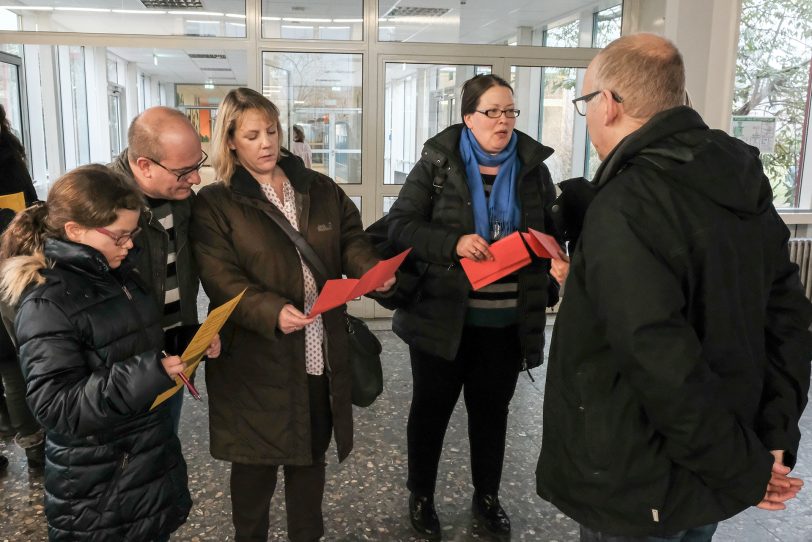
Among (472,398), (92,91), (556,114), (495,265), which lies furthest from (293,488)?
(92,91)

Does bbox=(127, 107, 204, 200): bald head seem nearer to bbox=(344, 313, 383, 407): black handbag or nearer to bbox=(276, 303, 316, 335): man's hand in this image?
bbox=(276, 303, 316, 335): man's hand

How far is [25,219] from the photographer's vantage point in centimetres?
160

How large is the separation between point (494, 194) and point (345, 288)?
34.4 inches

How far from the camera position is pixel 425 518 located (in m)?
2.57

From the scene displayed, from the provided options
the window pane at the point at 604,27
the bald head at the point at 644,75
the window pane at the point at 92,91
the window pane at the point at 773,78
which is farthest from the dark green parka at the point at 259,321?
the window pane at the point at 773,78

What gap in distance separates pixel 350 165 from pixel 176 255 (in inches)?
152

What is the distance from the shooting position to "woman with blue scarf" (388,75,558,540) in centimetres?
234

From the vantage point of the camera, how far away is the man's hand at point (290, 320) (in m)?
1.85

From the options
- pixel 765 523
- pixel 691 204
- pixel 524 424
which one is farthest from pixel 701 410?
pixel 524 424

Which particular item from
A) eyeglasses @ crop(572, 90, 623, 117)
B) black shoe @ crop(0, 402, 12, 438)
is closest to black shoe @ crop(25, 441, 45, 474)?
black shoe @ crop(0, 402, 12, 438)

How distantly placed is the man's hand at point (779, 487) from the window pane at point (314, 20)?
190 inches

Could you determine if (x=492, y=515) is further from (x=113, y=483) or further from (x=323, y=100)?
(x=323, y=100)

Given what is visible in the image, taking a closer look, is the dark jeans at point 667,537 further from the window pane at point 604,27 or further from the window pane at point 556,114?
the window pane at point 604,27

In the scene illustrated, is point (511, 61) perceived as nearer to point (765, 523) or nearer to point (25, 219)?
point (765, 523)
